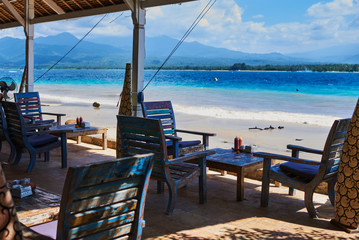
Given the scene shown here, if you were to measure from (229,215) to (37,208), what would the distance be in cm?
190

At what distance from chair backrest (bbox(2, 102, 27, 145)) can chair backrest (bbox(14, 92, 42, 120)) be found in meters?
1.33

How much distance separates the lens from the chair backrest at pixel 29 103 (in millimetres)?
6527

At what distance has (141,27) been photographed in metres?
5.72

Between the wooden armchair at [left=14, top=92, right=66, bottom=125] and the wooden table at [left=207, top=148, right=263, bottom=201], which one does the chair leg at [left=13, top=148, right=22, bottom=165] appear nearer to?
the wooden armchair at [left=14, top=92, right=66, bottom=125]

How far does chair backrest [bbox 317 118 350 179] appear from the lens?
3387mm

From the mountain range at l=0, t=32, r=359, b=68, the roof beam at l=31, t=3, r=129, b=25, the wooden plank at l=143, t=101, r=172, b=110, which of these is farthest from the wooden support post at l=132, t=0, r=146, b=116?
the mountain range at l=0, t=32, r=359, b=68

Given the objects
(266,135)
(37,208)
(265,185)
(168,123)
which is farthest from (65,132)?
(266,135)

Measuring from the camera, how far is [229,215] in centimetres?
355

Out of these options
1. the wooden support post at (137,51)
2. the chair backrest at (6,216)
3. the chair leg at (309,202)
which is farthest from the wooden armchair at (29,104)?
the chair backrest at (6,216)

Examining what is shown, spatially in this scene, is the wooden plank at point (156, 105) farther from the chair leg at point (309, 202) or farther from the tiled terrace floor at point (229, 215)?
the chair leg at point (309, 202)

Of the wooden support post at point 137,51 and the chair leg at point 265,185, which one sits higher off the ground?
the wooden support post at point 137,51

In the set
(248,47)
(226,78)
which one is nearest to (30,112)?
(226,78)

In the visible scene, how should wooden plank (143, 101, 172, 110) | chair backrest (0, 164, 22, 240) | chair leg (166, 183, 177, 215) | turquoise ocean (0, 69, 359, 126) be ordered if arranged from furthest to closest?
turquoise ocean (0, 69, 359, 126), wooden plank (143, 101, 172, 110), chair leg (166, 183, 177, 215), chair backrest (0, 164, 22, 240)

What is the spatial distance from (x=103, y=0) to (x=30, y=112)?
2264 millimetres
